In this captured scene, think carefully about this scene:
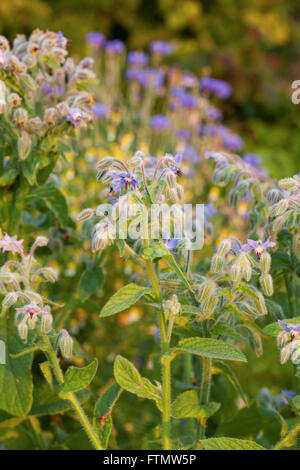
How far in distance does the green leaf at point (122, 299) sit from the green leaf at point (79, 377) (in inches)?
4.6

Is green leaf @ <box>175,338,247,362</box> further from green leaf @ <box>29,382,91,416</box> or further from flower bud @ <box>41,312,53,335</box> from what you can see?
green leaf @ <box>29,382,91,416</box>

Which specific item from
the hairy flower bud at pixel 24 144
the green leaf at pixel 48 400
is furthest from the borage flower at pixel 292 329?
the hairy flower bud at pixel 24 144

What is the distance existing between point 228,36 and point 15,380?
5830 millimetres

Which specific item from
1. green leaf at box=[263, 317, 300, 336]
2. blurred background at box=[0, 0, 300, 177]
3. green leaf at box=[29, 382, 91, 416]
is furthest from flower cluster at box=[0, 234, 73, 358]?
blurred background at box=[0, 0, 300, 177]

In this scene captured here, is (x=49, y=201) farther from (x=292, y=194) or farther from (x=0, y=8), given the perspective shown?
(x=0, y=8)

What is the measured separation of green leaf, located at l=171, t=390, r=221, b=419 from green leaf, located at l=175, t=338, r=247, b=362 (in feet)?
0.46

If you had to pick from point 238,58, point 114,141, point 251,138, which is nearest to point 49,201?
point 114,141

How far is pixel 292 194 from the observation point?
1.07 meters

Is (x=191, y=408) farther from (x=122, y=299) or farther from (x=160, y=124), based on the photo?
(x=160, y=124)

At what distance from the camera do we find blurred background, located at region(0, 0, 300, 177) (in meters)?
5.53

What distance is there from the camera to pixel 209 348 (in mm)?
926

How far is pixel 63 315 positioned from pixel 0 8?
471cm

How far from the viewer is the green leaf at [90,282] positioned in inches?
46.5

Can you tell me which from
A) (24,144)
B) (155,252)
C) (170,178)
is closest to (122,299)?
(155,252)
